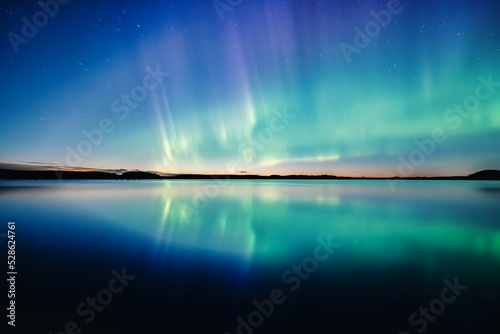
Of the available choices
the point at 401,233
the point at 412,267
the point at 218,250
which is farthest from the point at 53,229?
the point at 401,233

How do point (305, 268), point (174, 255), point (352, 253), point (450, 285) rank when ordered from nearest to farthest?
point (450, 285), point (305, 268), point (174, 255), point (352, 253)

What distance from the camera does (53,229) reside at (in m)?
11.5

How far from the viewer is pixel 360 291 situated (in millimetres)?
5438

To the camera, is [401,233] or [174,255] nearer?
[174,255]

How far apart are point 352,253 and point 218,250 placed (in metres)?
5.02

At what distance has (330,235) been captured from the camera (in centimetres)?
1145

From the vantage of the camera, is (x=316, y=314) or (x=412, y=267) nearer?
(x=316, y=314)

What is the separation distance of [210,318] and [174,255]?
425 cm

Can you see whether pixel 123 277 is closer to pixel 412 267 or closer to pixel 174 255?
pixel 174 255

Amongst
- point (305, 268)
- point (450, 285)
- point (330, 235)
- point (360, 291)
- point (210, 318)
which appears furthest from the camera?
point (330, 235)

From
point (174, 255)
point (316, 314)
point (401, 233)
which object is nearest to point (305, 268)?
point (316, 314)

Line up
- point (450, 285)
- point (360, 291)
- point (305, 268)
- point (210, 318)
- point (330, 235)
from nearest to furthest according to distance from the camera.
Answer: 1. point (210, 318)
2. point (360, 291)
3. point (450, 285)
4. point (305, 268)
5. point (330, 235)

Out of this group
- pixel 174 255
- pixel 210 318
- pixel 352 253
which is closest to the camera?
pixel 210 318

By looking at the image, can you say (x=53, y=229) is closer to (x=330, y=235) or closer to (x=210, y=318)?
(x=210, y=318)
